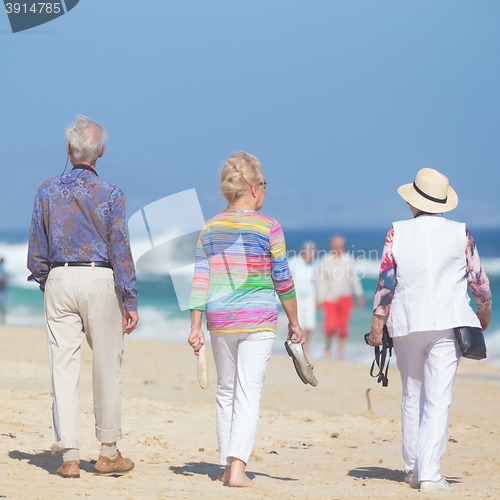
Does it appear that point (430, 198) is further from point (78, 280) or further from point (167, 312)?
point (167, 312)

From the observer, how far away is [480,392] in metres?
8.59

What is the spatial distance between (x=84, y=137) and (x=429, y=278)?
6.69ft

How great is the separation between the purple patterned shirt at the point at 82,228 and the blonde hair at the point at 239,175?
587 millimetres

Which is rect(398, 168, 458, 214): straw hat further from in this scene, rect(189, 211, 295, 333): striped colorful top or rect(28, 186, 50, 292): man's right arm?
rect(28, 186, 50, 292): man's right arm

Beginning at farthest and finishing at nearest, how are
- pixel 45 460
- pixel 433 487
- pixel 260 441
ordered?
pixel 260 441, pixel 45 460, pixel 433 487

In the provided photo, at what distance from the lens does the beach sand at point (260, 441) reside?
3527 millimetres

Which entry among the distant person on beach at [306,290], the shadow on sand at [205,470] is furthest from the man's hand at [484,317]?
the distant person on beach at [306,290]

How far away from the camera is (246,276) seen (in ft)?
11.5

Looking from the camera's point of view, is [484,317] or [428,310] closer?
[428,310]

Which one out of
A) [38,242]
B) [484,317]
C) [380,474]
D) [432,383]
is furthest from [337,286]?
[38,242]

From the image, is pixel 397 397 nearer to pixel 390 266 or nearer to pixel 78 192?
pixel 390 266

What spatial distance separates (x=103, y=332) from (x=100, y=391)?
0.34m

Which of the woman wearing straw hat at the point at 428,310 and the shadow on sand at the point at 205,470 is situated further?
the shadow on sand at the point at 205,470

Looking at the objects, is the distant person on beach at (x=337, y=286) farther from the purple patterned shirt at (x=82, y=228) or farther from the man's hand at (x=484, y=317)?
the purple patterned shirt at (x=82, y=228)
